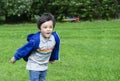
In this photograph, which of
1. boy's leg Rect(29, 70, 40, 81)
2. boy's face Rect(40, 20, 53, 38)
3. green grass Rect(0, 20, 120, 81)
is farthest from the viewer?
green grass Rect(0, 20, 120, 81)

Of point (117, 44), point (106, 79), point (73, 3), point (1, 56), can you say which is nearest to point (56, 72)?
point (106, 79)

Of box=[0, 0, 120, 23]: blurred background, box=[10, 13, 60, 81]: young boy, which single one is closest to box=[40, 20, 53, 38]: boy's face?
box=[10, 13, 60, 81]: young boy

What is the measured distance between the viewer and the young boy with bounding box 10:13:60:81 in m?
4.99

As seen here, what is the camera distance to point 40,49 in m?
5.07

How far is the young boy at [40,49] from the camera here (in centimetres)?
499

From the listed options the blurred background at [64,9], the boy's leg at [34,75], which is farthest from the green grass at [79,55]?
the blurred background at [64,9]

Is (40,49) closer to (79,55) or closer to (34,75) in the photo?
(34,75)

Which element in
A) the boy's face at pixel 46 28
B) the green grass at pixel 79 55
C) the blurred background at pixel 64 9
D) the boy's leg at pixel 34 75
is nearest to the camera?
the boy's face at pixel 46 28

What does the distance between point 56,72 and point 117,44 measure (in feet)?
10.2

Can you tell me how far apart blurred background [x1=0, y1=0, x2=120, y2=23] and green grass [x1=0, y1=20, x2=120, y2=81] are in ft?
9.09

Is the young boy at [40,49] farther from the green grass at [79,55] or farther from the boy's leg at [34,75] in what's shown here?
the green grass at [79,55]

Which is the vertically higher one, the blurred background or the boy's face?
the boy's face

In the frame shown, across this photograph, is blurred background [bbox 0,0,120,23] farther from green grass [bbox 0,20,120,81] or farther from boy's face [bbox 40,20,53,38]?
boy's face [bbox 40,20,53,38]

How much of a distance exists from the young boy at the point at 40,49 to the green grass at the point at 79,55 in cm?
163
